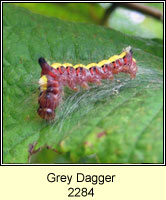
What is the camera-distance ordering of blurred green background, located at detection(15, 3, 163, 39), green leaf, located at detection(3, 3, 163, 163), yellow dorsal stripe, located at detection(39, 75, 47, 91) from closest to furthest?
1. green leaf, located at detection(3, 3, 163, 163)
2. yellow dorsal stripe, located at detection(39, 75, 47, 91)
3. blurred green background, located at detection(15, 3, 163, 39)

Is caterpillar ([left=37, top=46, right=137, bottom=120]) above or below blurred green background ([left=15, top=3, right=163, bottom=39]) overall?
below

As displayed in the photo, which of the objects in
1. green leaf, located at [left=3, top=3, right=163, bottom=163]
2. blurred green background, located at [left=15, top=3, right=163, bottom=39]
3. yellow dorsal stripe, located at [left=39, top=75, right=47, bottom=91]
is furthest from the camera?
blurred green background, located at [left=15, top=3, right=163, bottom=39]

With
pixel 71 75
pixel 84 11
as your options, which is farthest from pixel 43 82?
pixel 84 11

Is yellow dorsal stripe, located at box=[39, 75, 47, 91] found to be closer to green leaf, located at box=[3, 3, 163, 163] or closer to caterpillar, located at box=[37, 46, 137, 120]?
caterpillar, located at box=[37, 46, 137, 120]

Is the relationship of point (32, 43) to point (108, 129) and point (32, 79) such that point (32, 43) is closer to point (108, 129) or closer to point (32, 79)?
point (32, 79)

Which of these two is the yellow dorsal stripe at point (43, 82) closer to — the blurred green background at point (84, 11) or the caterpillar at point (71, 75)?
the caterpillar at point (71, 75)

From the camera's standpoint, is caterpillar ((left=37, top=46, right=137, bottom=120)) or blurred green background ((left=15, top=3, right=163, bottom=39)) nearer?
caterpillar ((left=37, top=46, right=137, bottom=120))

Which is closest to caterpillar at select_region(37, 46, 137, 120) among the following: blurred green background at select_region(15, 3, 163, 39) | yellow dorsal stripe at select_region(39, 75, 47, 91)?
yellow dorsal stripe at select_region(39, 75, 47, 91)
